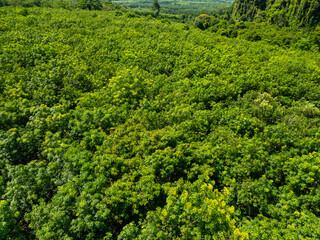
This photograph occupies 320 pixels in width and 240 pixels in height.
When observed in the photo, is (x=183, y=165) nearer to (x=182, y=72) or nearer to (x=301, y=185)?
(x=301, y=185)

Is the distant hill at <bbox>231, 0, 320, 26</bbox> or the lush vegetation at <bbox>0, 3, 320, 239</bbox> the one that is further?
the distant hill at <bbox>231, 0, 320, 26</bbox>

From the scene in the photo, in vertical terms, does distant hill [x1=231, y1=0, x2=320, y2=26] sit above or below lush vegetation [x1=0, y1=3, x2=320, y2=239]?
above

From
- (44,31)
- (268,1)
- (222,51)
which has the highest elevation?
(268,1)

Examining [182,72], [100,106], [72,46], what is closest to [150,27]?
[72,46]

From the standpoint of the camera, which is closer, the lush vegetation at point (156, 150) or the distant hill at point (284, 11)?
the lush vegetation at point (156, 150)

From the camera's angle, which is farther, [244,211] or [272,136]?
[272,136]
